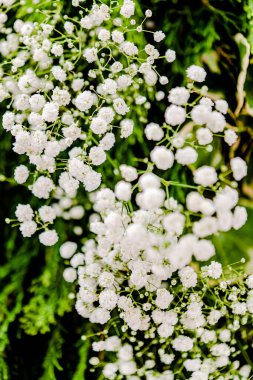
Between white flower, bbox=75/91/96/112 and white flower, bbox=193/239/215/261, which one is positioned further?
white flower, bbox=75/91/96/112

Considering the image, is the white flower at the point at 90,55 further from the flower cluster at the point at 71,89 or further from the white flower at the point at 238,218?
the white flower at the point at 238,218

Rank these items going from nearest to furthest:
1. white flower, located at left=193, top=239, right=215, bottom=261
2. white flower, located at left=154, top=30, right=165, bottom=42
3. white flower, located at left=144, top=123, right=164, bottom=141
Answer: white flower, located at left=193, top=239, right=215, bottom=261 → white flower, located at left=144, top=123, right=164, bottom=141 → white flower, located at left=154, top=30, right=165, bottom=42

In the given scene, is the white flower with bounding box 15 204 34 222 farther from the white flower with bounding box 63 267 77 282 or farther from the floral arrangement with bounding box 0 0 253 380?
the white flower with bounding box 63 267 77 282

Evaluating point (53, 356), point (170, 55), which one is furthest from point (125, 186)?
point (53, 356)

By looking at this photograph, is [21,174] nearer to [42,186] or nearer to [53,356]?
[42,186]

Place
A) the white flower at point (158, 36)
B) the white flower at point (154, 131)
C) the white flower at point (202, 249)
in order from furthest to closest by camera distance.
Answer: the white flower at point (158, 36)
the white flower at point (154, 131)
the white flower at point (202, 249)

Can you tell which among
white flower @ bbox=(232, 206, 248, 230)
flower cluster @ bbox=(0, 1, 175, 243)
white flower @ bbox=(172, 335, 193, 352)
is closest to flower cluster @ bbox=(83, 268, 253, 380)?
white flower @ bbox=(172, 335, 193, 352)

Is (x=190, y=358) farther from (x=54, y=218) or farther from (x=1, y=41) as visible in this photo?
(x=1, y=41)

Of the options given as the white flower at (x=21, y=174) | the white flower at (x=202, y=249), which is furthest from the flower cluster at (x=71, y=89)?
the white flower at (x=202, y=249)

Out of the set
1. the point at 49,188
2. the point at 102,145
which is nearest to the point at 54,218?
the point at 49,188
